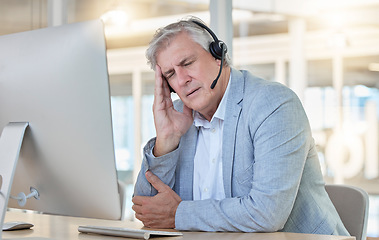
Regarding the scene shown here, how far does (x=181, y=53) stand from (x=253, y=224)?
2.06ft

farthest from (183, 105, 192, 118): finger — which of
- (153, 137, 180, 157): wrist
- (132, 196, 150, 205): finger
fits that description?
(132, 196, 150, 205): finger

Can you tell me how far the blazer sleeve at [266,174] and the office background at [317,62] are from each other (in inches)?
44.7

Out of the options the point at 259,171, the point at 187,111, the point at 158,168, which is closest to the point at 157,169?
the point at 158,168

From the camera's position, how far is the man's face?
1789 mm

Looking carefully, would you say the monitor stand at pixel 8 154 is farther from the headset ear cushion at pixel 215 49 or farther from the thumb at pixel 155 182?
the headset ear cushion at pixel 215 49

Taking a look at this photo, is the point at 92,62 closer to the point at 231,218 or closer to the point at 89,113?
the point at 89,113

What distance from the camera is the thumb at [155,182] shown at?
1670mm

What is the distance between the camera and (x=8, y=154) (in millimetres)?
1336

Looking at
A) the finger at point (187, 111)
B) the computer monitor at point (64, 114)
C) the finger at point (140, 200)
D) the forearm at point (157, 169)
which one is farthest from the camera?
the finger at point (187, 111)

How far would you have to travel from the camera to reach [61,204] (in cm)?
140

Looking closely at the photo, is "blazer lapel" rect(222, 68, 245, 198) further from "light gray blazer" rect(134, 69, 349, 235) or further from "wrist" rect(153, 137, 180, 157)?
"wrist" rect(153, 137, 180, 157)

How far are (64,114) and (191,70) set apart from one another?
23.8 inches

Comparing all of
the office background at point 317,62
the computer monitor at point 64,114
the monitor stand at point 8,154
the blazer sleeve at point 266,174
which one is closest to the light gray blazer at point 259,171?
the blazer sleeve at point 266,174

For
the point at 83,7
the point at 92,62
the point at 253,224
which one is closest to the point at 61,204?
the point at 92,62
